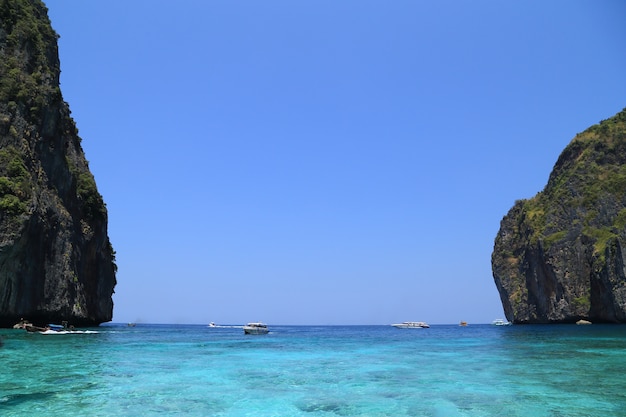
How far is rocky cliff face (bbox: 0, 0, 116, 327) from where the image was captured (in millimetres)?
51344

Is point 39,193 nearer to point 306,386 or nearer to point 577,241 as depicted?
point 306,386

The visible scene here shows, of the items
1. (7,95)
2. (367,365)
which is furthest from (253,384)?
(7,95)

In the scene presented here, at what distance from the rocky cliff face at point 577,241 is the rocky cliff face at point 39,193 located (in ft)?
295

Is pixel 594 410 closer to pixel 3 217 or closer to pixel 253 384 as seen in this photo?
pixel 253 384

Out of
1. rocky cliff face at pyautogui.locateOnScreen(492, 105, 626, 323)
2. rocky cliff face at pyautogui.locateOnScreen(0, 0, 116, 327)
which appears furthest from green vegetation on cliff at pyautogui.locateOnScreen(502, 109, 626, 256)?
rocky cliff face at pyautogui.locateOnScreen(0, 0, 116, 327)

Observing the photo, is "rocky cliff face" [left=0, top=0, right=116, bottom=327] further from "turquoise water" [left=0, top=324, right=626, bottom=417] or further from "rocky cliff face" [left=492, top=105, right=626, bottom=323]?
"rocky cliff face" [left=492, top=105, right=626, bottom=323]

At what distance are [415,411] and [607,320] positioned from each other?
95.7m

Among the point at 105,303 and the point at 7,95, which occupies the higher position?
the point at 7,95

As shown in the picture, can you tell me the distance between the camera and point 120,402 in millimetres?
15352

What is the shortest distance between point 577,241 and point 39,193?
101m

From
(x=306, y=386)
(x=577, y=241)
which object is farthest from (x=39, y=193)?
(x=577, y=241)

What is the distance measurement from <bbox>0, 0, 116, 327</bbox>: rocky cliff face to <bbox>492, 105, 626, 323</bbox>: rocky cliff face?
8987 centimetres

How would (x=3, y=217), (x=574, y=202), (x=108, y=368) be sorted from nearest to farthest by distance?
(x=108, y=368), (x=3, y=217), (x=574, y=202)

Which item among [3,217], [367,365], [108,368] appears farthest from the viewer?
[3,217]
